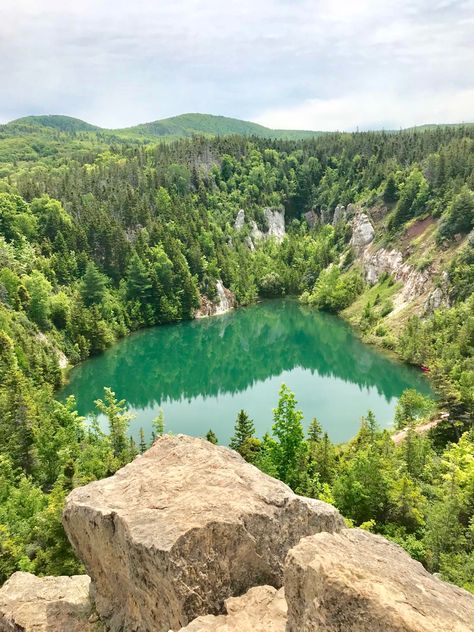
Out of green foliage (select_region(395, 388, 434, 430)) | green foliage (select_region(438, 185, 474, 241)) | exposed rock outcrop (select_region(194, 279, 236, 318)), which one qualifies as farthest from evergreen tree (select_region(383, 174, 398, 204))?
green foliage (select_region(395, 388, 434, 430))

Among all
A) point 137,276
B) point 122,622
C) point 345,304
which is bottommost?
point 345,304

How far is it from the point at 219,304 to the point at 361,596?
10264 cm

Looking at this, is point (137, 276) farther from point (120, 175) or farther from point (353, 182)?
point (353, 182)

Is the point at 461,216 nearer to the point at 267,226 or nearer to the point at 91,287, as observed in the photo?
the point at 91,287

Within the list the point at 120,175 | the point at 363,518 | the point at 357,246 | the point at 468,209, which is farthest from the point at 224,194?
the point at 363,518

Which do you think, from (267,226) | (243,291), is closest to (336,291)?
(243,291)

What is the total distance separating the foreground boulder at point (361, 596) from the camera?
596 cm

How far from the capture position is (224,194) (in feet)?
469

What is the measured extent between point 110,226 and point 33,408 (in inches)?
2678

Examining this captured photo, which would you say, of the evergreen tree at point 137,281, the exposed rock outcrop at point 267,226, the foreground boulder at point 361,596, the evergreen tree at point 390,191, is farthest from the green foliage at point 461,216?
the foreground boulder at point 361,596

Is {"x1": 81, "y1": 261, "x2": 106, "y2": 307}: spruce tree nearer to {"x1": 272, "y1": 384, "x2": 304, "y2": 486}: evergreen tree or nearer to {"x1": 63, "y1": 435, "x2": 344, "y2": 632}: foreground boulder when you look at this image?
{"x1": 272, "y1": 384, "x2": 304, "y2": 486}: evergreen tree

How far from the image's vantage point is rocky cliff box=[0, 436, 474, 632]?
251 inches

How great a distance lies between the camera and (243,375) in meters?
71.4

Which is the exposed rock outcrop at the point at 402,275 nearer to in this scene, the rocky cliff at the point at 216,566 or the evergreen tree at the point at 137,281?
the evergreen tree at the point at 137,281
